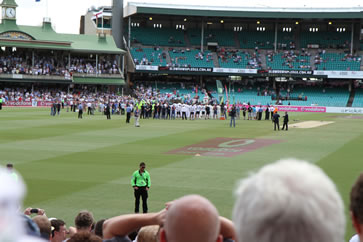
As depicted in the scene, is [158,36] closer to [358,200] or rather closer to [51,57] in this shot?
[51,57]

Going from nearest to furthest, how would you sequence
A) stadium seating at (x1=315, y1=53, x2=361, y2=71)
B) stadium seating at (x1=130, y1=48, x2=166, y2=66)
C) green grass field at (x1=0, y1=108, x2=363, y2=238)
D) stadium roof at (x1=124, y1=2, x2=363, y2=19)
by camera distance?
green grass field at (x1=0, y1=108, x2=363, y2=238)
stadium seating at (x1=315, y1=53, x2=361, y2=71)
stadium roof at (x1=124, y1=2, x2=363, y2=19)
stadium seating at (x1=130, y1=48, x2=166, y2=66)

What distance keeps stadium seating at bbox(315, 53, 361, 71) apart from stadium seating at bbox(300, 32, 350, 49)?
3046mm

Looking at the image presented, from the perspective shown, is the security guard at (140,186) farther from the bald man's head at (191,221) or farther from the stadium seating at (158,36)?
the stadium seating at (158,36)

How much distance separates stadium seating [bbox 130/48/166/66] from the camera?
280ft

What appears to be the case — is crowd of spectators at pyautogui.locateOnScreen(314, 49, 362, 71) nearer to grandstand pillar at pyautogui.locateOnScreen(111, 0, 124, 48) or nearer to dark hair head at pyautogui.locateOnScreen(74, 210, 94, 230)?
grandstand pillar at pyautogui.locateOnScreen(111, 0, 124, 48)

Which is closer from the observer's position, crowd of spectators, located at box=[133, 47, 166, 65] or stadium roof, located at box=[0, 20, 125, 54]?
→ stadium roof, located at box=[0, 20, 125, 54]

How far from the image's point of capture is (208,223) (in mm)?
2477

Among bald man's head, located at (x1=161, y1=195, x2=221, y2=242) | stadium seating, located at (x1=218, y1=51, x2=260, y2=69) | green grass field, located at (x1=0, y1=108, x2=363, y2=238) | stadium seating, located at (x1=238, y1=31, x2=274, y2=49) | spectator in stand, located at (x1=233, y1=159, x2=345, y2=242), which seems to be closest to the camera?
spectator in stand, located at (x1=233, y1=159, x2=345, y2=242)

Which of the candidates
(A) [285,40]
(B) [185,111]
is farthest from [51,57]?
(A) [285,40]

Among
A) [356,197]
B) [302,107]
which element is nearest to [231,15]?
[302,107]

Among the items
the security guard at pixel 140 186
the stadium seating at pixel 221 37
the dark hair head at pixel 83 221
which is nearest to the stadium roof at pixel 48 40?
the stadium seating at pixel 221 37

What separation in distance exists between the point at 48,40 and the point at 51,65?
3.78 metres

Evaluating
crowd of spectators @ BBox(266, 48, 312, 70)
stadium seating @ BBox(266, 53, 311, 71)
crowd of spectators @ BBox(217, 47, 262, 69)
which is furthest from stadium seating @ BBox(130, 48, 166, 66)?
crowd of spectators @ BBox(266, 48, 312, 70)

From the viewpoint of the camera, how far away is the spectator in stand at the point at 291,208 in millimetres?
1855
